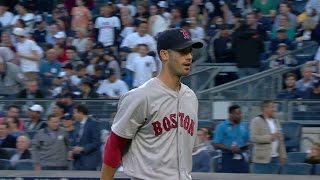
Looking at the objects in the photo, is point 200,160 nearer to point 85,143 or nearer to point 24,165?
point 85,143

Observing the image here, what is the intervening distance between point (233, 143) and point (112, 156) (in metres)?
7.05

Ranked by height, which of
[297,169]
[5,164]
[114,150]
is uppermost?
[114,150]

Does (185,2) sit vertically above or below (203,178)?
above

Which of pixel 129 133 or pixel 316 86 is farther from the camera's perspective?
pixel 316 86

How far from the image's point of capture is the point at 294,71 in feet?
47.5

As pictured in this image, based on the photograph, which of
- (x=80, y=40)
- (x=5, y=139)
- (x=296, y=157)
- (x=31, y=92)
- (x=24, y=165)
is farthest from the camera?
(x=80, y=40)

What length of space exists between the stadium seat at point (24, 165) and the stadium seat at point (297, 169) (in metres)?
3.30

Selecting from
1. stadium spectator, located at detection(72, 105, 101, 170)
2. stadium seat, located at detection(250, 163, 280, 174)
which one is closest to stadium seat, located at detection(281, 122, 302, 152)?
stadium seat, located at detection(250, 163, 280, 174)

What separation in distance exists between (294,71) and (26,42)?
460 cm

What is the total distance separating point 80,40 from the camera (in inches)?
658

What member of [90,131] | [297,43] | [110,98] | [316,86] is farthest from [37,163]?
[297,43]

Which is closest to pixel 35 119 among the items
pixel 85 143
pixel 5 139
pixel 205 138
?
pixel 5 139

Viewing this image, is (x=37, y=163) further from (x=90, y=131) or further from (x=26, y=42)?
(x=26, y=42)

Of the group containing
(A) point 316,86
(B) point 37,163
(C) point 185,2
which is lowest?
(B) point 37,163
